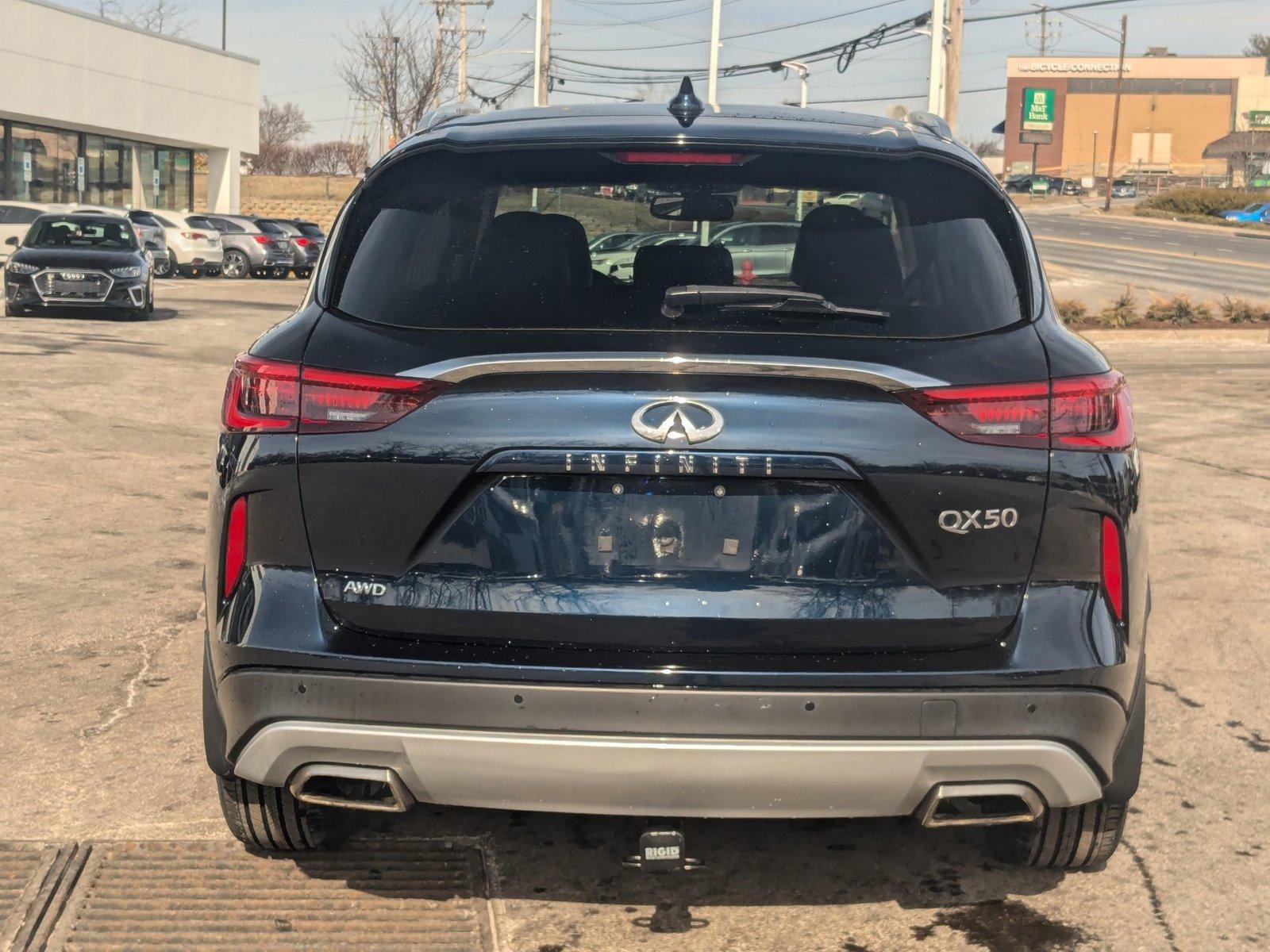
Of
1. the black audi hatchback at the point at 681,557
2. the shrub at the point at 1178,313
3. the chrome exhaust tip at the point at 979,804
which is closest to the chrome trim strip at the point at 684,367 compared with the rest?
the black audi hatchback at the point at 681,557

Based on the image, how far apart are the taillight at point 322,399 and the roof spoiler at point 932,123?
162cm

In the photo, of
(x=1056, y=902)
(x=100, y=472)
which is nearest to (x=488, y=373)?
(x=1056, y=902)

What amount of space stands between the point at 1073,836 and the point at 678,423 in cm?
148

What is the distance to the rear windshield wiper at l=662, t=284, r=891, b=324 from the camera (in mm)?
3357

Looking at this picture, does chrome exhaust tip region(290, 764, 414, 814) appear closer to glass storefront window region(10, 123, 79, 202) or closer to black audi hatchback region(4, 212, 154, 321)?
black audi hatchback region(4, 212, 154, 321)

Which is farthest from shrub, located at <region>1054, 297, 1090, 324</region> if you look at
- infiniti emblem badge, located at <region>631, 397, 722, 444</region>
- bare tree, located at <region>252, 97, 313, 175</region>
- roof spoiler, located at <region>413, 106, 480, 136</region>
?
bare tree, located at <region>252, 97, 313, 175</region>

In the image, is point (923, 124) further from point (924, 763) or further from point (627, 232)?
point (924, 763)

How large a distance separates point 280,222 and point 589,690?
3954 centimetres

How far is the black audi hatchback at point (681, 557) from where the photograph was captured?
316 cm

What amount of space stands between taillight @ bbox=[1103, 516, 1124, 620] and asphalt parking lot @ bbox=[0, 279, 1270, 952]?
83 cm

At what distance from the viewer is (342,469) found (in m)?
3.26

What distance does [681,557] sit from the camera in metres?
3.19

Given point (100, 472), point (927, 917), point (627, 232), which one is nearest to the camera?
point (927, 917)

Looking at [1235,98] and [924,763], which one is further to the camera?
[1235,98]
